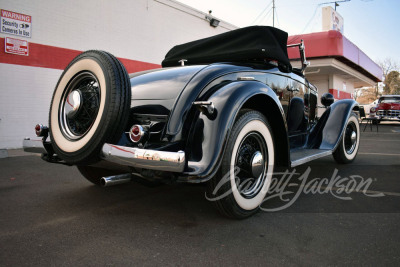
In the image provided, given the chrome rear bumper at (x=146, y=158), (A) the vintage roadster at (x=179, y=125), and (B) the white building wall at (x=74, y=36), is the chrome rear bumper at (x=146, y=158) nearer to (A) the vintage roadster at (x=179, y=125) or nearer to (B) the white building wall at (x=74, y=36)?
(A) the vintage roadster at (x=179, y=125)

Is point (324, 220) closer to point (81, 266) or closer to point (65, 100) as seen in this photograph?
point (81, 266)

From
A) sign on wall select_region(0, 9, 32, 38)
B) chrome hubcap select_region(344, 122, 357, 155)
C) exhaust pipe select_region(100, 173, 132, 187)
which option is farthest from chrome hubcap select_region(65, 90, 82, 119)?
sign on wall select_region(0, 9, 32, 38)

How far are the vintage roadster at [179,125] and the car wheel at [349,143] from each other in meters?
1.86

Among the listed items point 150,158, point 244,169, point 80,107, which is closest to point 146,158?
point 150,158

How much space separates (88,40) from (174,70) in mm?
6446

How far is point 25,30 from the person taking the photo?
23.2 feet

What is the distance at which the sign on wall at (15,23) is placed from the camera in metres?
6.74

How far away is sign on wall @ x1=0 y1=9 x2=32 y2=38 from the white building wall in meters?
0.10

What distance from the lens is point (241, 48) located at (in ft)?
11.3

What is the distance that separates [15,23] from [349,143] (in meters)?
7.31

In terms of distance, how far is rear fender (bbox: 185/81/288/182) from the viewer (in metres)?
2.08

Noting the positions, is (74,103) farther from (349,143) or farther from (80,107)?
(349,143)

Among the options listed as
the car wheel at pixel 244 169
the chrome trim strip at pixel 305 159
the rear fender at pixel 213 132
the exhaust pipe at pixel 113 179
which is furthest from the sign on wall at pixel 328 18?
the exhaust pipe at pixel 113 179

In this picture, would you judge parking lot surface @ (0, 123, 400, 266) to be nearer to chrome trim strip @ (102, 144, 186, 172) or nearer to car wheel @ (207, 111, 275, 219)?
car wheel @ (207, 111, 275, 219)
